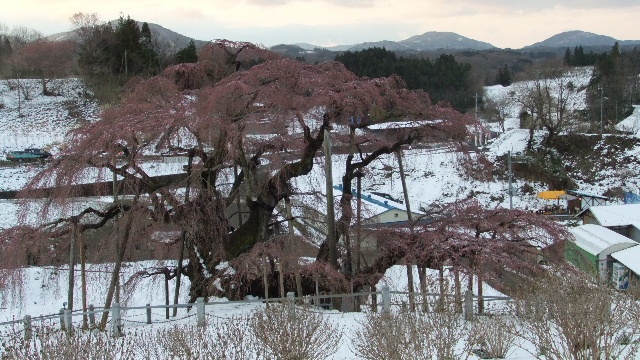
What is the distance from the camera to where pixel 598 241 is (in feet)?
66.9

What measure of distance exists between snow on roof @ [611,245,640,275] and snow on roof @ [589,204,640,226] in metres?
5.25

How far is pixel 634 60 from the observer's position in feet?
222

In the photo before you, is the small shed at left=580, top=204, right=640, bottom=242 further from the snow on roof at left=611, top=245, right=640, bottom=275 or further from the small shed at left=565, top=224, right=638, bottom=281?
the snow on roof at left=611, top=245, right=640, bottom=275

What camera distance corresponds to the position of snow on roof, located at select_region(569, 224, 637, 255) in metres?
19.6

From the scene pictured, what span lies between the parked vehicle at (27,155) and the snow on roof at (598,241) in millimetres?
30467

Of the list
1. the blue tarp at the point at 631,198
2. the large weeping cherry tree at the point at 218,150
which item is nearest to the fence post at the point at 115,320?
the large weeping cherry tree at the point at 218,150

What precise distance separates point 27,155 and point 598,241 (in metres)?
33.0

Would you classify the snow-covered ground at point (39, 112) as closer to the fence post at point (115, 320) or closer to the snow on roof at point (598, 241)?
the snow on roof at point (598, 241)

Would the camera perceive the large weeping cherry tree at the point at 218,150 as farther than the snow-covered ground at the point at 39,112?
No

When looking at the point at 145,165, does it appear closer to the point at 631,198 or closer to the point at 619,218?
the point at 619,218

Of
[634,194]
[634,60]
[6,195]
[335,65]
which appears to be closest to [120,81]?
[6,195]

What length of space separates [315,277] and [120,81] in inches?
1360

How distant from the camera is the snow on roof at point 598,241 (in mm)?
19562

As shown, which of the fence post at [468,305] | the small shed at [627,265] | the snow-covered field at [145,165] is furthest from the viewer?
the small shed at [627,265]
